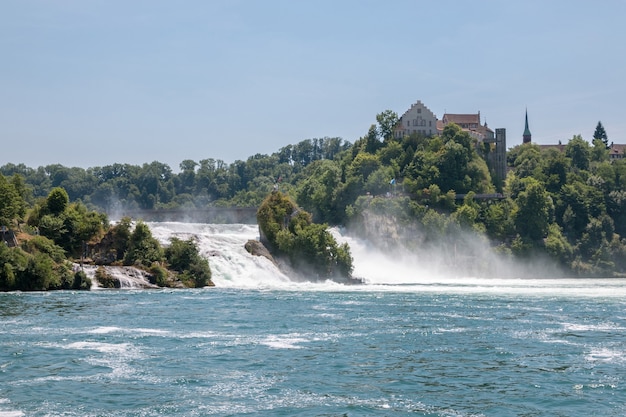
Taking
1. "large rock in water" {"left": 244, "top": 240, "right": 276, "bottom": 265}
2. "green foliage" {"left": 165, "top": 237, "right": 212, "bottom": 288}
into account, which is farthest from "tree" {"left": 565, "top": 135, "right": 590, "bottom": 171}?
"green foliage" {"left": 165, "top": 237, "right": 212, "bottom": 288}

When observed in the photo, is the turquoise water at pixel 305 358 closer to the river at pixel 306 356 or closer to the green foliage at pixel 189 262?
the river at pixel 306 356

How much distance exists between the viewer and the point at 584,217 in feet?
509

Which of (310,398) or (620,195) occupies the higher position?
(620,195)

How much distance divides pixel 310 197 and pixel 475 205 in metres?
26.8

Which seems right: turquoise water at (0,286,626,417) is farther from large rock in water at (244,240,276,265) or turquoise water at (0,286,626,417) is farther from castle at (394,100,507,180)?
castle at (394,100,507,180)

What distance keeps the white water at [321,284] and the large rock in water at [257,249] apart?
104 cm

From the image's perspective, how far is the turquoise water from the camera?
33625mm

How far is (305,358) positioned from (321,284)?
56.9 meters

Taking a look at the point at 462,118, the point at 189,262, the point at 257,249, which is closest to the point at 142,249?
the point at 189,262

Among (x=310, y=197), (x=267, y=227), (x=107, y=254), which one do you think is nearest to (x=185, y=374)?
(x=107, y=254)

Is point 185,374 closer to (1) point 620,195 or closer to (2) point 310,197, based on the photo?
(2) point 310,197

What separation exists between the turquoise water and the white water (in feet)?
69.0

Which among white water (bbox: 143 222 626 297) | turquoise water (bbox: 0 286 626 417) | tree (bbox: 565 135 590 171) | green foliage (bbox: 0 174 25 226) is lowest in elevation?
turquoise water (bbox: 0 286 626 417)

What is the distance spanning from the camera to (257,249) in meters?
105
